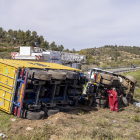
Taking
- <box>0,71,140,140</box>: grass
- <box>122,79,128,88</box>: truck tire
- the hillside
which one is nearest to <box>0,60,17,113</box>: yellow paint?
<box>0,71,140,140</box>: grass

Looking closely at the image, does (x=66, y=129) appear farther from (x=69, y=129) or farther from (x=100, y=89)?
(x=100, y=89)

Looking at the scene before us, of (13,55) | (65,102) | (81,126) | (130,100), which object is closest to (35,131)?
(81,126)

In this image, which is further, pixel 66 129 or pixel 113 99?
pixel 113 99

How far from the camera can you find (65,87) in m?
7.57

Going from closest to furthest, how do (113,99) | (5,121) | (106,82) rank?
(5,121)
(113,99)
(106,82)

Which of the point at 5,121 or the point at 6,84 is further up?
the point at 6,84

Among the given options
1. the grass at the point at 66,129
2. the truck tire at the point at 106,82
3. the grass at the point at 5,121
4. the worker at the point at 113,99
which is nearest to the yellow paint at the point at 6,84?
the grass at the point at 5,121

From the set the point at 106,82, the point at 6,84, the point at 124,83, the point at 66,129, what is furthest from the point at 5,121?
the point at 124,83

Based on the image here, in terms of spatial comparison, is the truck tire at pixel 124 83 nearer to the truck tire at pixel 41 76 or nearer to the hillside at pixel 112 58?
the truck tire at pixel 41 76

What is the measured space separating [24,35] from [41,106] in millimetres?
42711

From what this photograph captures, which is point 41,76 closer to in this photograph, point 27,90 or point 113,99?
point 27,90

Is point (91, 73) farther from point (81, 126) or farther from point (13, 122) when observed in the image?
point (13, 122)

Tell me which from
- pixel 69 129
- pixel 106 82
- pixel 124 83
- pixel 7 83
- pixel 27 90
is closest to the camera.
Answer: pixel 69 129

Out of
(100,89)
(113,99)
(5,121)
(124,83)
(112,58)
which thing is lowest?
(5,121)
